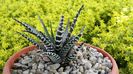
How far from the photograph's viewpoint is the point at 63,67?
260cm

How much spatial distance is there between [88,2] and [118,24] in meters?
0.78

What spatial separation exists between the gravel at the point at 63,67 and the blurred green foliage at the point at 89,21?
60 cm

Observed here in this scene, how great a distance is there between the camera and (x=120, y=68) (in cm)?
338

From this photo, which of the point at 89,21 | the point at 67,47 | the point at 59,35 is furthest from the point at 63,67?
the point at 89,21

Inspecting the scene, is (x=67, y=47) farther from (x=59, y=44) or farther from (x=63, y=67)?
(x=63, y=67)

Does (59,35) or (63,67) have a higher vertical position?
(59,35)

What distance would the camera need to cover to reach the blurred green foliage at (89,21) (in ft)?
11.3

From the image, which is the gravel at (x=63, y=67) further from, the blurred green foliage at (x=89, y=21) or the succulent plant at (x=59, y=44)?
the blurred green foliage at (x=89, y=21)

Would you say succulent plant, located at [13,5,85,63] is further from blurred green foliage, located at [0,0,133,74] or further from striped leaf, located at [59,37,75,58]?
blurred green foliage, located at [0,0,133,74]

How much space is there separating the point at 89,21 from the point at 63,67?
1.49 meters

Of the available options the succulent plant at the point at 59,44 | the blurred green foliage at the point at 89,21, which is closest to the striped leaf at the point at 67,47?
the succulent plant at the point at 59,44

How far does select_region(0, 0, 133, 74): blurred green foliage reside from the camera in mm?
3441

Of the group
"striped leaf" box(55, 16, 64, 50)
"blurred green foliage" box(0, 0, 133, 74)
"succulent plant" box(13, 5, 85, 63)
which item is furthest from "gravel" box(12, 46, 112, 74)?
"blurred green foliage" box(0, 0, 133, 74)

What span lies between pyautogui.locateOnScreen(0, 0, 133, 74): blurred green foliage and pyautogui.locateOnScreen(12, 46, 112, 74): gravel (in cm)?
60
